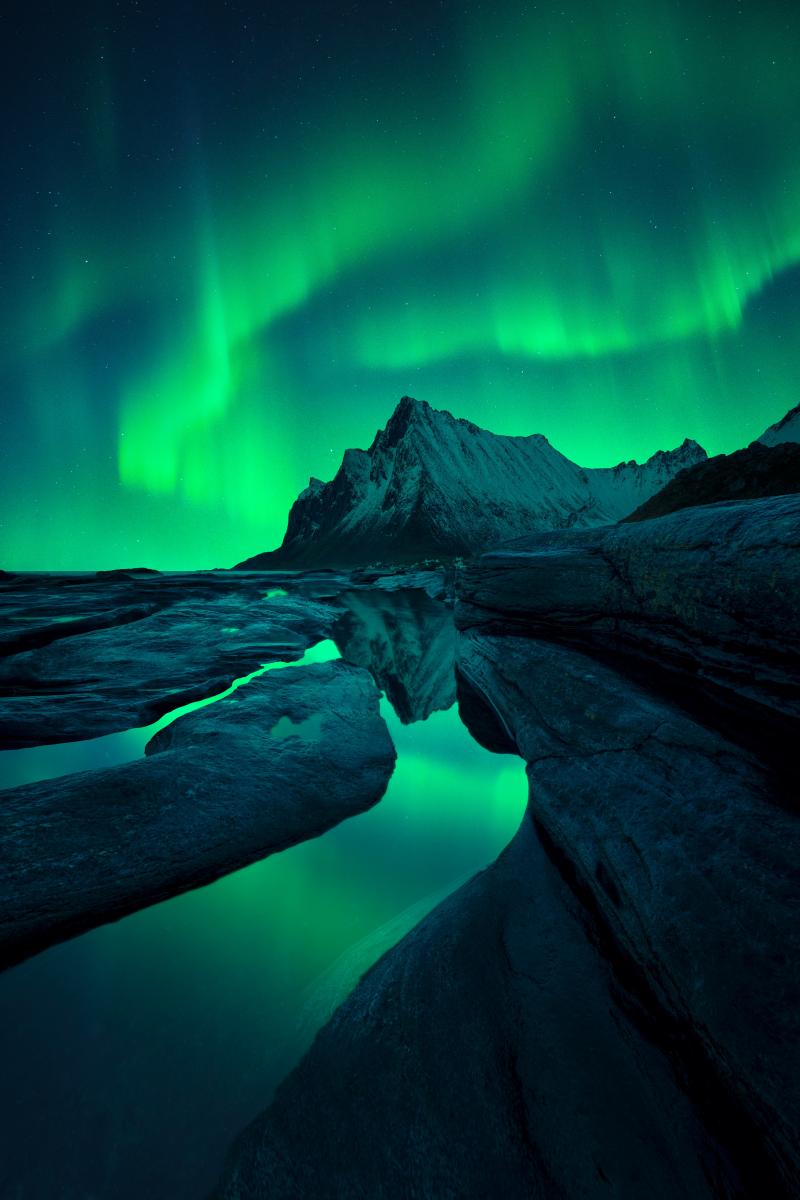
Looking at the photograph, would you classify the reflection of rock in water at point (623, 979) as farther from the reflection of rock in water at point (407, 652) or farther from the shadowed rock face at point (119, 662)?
the shadowed rock face at point (119, 662)

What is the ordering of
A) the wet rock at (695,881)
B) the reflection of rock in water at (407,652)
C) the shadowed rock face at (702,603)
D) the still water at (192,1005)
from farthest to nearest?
1. the reflection of rock in water at (407,652)
2. the shadowed rock face at (702,603)
3. the still water at (192,1005)
4. the wet rock at (695,881)

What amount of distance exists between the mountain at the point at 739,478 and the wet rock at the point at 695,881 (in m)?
27.9

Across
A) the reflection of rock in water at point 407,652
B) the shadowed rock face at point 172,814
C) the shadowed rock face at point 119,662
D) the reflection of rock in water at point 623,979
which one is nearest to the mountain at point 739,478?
the reflection of rock in water at point 407,652

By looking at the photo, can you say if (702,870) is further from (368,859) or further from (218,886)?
(218,886)

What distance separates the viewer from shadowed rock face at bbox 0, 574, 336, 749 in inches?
266

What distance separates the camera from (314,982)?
101 inches

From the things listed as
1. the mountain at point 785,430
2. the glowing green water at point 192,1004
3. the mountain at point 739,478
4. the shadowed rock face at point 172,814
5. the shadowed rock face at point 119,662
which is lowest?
the glowing green water at point 192,1004

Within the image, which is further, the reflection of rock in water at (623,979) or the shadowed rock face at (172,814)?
the shadowed rock face at (172,814)

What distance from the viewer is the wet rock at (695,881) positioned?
1.56 metres

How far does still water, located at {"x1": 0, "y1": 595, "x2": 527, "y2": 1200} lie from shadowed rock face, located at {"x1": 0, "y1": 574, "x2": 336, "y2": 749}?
4478 millimetres

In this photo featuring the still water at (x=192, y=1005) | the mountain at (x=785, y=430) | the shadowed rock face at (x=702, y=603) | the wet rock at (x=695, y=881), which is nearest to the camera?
the wet rock at (x=695, y=881)

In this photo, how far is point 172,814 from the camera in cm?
386

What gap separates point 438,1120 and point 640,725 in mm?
2670

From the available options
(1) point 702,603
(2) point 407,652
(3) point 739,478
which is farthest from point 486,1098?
(3) point 739,478
